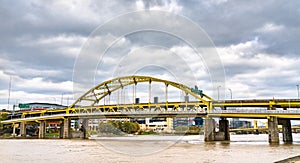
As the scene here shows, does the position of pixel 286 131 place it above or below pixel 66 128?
above

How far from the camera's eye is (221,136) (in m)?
66.4

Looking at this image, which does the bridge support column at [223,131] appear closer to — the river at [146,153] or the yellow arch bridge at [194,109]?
the yellow arch bridge at [194,109]

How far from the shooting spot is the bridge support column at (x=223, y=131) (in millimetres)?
66250

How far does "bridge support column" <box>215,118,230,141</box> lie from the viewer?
66.2 meters

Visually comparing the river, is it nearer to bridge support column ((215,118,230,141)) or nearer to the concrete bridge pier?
bridge support column ((215,118,230,141))

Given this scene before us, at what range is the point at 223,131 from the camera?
226ft

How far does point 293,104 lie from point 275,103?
340 centimetres

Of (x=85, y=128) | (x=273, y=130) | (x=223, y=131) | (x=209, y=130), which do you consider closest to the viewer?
(x=273, y=130)

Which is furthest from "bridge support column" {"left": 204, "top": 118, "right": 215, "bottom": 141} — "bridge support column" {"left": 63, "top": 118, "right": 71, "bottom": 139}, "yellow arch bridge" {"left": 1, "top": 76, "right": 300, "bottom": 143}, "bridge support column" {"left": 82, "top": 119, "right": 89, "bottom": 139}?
"bridge support column" {"left": 63, "top": 118, "right": 71, "bottom": 139}

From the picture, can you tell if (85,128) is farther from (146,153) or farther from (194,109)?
(146,153)

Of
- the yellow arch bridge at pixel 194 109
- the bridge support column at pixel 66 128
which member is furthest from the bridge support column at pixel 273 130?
the bridge support column at pixel 66 128

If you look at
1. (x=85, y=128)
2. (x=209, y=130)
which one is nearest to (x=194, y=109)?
(x=209, y=130)

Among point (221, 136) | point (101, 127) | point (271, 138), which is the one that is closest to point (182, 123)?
point (101, 127)

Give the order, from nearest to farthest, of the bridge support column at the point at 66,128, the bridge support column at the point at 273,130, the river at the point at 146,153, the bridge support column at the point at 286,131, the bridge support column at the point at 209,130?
the river at the point at 146,153
the bridge support column at the point at 273,130
the bridge support column at the point at 209,130
the bridge support column at the point at 286,131
the bridge support column at the point at 66,128
